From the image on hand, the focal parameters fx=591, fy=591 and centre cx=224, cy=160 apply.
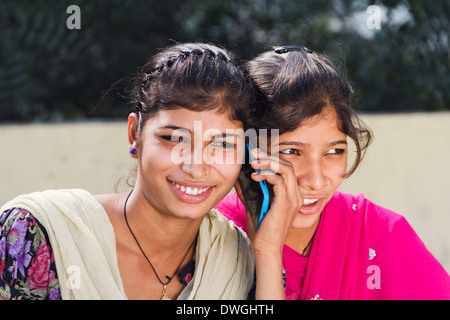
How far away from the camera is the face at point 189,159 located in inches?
81.3

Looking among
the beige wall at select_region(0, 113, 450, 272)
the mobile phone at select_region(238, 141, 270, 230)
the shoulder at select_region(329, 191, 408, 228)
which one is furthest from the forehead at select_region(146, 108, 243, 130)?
the beige wall at select_region(0, 113, 450, 272)

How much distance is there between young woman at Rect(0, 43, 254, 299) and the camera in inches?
80.0

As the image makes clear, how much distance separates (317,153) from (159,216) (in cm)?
66

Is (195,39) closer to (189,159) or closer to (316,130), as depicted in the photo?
(316,130)

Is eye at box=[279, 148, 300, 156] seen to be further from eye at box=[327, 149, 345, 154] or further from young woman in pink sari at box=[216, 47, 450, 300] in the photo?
eye at box=[327, 149, 345, 154]

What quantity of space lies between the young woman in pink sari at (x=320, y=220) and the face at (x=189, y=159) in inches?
8.6

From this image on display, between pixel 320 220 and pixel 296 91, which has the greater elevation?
pixel 296 91

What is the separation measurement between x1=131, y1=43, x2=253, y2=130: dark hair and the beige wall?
2.91m

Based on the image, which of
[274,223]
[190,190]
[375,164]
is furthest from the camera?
[375,164]

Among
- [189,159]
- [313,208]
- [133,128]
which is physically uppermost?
[133,128]

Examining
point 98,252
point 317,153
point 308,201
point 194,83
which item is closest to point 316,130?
point 317,153

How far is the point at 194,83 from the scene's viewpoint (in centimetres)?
211

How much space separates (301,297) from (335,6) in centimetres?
473
